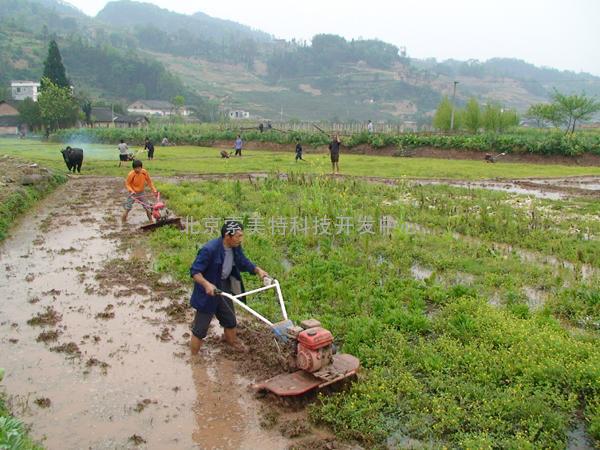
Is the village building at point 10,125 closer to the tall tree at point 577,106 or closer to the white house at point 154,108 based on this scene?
the white house at point 154,108

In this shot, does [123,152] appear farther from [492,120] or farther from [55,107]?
[55,107]

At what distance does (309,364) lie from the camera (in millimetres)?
5184

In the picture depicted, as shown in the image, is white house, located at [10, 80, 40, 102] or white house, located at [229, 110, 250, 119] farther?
white house, located at [229, 110, 250, 119]

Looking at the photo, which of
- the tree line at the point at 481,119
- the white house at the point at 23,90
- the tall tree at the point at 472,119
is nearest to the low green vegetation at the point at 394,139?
the tree line at the point at 481,119

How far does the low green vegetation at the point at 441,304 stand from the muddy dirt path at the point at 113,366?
2.57 feet

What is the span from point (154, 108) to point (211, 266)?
332 feet

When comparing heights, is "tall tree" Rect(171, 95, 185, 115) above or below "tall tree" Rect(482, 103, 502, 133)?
above

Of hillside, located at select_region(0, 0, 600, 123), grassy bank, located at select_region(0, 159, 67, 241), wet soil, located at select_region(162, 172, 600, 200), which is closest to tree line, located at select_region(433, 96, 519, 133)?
wet soil, located at select_region(162, 172, 600, 200)

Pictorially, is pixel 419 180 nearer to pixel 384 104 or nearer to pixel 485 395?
pixel 485 395

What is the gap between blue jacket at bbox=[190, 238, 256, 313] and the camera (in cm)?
596

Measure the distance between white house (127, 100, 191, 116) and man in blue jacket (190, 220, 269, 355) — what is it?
9376 centimetres

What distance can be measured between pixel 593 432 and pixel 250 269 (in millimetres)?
3711

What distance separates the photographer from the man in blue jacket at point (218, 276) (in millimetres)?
5961

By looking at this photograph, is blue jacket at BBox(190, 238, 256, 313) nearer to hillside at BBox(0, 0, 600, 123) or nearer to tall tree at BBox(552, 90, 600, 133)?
tall tree at BBox(552, 90, 600, 133)
